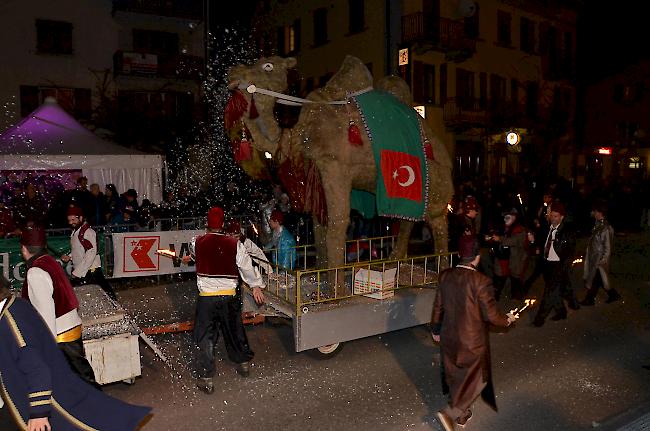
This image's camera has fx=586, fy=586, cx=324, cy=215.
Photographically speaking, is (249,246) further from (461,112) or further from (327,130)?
(461,112)

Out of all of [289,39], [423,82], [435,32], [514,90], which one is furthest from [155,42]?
[514,90]

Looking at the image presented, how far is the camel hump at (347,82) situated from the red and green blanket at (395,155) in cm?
16

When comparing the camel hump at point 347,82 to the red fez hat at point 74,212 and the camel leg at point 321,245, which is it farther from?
the red fez hat at point 74,212

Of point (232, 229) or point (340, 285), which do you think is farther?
point (340, 285)

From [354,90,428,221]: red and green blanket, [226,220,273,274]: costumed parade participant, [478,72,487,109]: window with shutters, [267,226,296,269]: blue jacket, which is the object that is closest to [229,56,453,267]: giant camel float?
[354,90,428,221]: red and green blanket

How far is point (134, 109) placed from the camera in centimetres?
2259

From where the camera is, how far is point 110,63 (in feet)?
81.1

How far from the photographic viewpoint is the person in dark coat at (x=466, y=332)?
496 centimetres

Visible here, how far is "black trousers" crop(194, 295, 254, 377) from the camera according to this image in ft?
19.6

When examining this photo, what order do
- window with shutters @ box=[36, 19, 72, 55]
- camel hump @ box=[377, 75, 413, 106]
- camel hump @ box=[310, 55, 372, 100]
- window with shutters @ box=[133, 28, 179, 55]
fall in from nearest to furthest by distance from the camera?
camel hump @ box=[310, 55, 372, 100] → camel hump @ box=[377, 75, 413, 106] → window with shutters @ box=[36, 19, 72, 55] → window with shutters @ box=[133, 28, 179, 55]

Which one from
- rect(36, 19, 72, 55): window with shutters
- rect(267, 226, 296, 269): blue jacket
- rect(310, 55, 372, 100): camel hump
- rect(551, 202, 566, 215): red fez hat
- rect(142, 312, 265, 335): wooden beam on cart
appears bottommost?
rect(142, 312, 265, 335): wooden beam on cart

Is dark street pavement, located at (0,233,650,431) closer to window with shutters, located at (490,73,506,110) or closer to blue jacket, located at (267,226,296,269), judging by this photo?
blue jacket, located at (267,226,296,269)

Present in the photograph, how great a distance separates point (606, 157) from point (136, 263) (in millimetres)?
31689

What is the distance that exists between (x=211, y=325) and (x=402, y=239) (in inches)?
161
